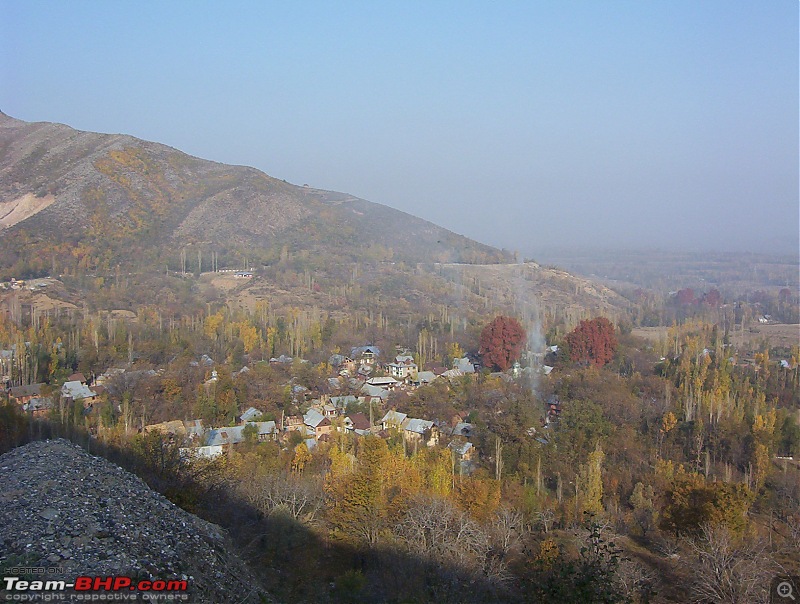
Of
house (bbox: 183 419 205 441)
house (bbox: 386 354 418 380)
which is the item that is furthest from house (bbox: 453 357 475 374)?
house (bbox: 183 419 205 441)

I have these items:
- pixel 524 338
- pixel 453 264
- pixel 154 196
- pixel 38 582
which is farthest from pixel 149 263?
pixel 38 582

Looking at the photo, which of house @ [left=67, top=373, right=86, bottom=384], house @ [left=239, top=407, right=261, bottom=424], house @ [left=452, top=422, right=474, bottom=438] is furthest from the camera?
house @ [left=67, top=373, right=86, bottom=384]

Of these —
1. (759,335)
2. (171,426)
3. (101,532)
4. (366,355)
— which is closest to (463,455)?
(171,426)

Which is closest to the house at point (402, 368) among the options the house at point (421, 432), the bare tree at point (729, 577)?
the house at point (421, 432)

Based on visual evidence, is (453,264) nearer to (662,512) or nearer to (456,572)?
(662,512)

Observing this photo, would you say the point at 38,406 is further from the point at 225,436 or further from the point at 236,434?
the point at 236,434

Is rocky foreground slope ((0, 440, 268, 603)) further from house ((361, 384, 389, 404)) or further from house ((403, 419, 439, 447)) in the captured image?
house ((361, 384, 389, 404))
